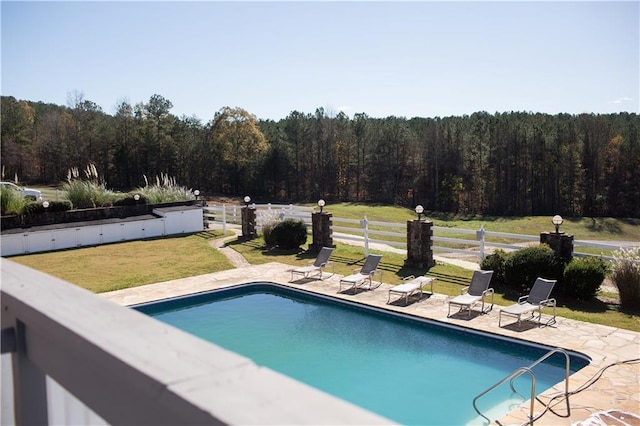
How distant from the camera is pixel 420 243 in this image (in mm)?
13836

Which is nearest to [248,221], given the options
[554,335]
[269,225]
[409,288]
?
[269,225]

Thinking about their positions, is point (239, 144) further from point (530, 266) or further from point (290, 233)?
point (530, 266)

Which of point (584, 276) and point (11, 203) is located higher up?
point (11, 203)

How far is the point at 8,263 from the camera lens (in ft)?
5.41

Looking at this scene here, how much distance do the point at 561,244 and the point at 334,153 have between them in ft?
113

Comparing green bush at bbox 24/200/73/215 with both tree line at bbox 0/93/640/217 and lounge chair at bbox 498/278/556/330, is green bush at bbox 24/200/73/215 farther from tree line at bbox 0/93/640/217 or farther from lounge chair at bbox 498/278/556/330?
tree line at bbox 0/93/640/217

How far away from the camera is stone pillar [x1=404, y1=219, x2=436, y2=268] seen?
45.0ft

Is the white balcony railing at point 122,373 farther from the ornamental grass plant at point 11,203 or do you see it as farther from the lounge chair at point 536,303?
the ornamental grass plant at point 11,203

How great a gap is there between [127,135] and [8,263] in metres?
45.3

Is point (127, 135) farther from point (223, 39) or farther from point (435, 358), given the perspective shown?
point (435, 358)

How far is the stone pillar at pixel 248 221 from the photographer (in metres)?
19.0

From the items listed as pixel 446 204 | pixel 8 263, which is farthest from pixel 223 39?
pixel 446 204

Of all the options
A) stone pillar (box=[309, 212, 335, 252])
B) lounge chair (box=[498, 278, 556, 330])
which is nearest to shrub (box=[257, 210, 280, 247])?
stone pillar (box=[309, 212, 335, 252])

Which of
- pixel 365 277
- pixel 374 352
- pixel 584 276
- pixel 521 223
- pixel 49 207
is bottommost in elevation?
pixel 374 352
